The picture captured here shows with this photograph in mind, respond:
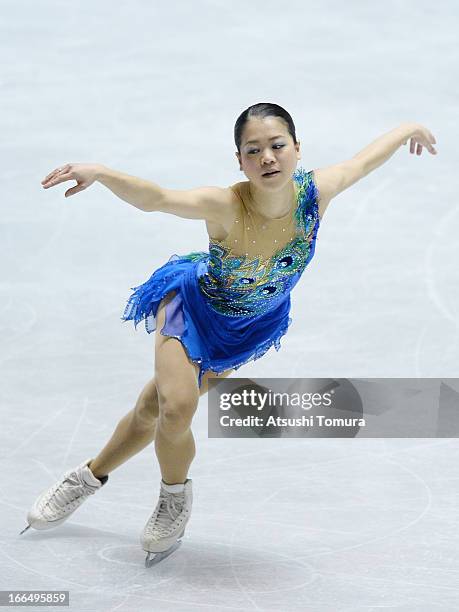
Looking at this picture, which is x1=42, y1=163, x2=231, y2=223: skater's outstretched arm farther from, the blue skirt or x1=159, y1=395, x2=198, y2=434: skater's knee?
x1=159, y1=395, x2=198, y2=434: skater's knee

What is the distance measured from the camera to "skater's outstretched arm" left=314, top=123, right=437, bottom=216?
386 cm

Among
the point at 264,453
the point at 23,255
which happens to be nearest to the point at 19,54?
the point at 23,255

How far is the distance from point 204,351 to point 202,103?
446 cm

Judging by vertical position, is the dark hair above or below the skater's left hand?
above

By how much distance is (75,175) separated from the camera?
3137mm

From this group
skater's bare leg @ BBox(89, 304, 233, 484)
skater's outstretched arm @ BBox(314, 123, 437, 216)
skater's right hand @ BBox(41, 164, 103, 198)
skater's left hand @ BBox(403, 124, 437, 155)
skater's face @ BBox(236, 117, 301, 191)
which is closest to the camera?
skater's right hand @ BBox(41, 164, 103, 198)

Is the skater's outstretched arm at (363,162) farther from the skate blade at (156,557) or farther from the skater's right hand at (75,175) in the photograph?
the skate blade at (156,557)

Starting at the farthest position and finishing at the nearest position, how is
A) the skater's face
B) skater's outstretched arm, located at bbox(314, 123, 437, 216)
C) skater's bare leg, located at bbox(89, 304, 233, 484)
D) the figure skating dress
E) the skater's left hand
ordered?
the skater's left hand → skater's bare leg, located at bbox(89, 304, 233, 484) → skater's outstretched arm, located at bbox(314, 123, 437, 216) → the figure skating dress → the skater's face

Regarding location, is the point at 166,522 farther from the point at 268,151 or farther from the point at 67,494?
the point at 268,151

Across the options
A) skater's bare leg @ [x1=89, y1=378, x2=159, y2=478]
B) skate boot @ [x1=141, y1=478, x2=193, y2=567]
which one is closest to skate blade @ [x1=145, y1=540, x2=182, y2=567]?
skate boot @ [x1=141, y1=478, x2=193, y2=567]

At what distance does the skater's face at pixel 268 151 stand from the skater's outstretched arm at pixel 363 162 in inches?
10.9

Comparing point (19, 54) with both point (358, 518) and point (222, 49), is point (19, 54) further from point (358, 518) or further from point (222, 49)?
point (358, 518)

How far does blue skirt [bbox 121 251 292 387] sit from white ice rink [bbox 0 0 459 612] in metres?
0.64

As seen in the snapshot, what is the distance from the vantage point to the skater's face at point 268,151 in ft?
11.7
